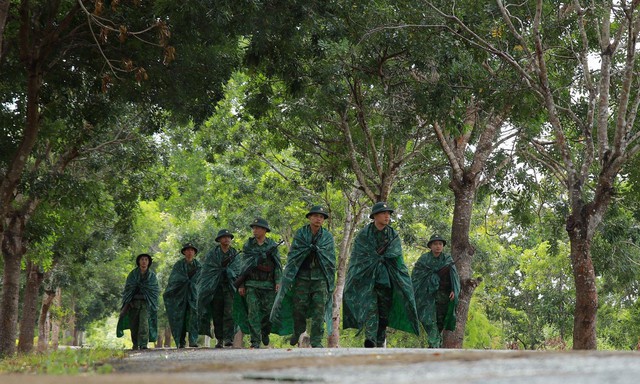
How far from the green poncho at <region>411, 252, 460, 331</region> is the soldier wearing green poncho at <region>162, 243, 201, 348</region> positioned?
4.09m

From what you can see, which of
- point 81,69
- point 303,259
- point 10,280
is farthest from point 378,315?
point 10,280

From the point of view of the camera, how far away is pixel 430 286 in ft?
57.7

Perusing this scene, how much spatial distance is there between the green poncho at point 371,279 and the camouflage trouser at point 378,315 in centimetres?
7

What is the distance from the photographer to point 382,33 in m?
16.1

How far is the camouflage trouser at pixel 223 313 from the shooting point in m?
17.0

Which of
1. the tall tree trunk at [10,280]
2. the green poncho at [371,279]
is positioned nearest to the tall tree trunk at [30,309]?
the tall tree trunk at [10,280]

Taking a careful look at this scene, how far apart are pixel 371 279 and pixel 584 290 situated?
325 cm

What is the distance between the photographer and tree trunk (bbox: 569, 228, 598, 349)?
14.7 meters

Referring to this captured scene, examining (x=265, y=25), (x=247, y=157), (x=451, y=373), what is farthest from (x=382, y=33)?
(x=247, y=157)

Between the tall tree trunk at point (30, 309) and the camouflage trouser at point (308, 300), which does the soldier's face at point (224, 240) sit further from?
the tall tree trunk at point (30, 309)

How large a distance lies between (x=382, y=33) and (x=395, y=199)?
1451 centimetres

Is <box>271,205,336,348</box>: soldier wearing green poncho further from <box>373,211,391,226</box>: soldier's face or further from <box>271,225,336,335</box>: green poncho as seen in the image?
<box>373,211,391,226</box>: soldier's face

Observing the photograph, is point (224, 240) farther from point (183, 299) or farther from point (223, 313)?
point (183, 299)

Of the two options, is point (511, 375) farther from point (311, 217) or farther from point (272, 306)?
point (272, 306)
